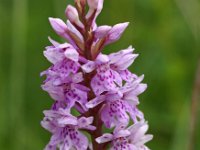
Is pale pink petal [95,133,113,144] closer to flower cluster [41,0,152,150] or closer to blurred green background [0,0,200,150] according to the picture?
flower cluster [41,0,152,150]

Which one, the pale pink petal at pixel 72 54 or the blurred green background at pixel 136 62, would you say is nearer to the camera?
the pale pink petal at pixel 72 54

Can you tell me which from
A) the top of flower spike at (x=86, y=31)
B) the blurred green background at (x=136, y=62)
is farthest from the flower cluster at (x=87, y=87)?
the blurred green background at (x=136, y=62)

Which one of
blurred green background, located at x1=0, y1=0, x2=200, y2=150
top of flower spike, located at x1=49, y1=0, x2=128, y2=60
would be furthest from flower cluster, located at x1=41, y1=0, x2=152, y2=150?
blurred green background, located at x1=0, y1=0, x2=200, y2=150

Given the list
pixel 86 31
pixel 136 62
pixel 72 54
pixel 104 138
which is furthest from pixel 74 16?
pixel 136 62

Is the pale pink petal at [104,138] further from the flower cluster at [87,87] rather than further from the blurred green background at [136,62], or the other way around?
the blurred green background at [136,62]

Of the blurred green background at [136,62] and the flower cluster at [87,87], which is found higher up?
the blurred green background at [136,62]

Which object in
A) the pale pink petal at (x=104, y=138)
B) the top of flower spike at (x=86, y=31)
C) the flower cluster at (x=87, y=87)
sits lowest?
the pale pink petal at (x=104, y=138)
